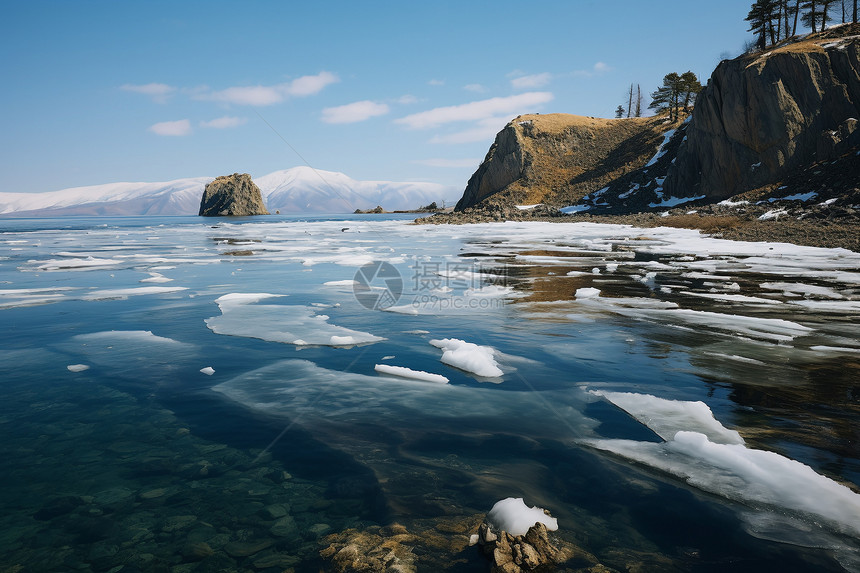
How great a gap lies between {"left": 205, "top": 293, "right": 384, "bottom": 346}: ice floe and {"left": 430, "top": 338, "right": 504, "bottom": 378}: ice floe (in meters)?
1.64

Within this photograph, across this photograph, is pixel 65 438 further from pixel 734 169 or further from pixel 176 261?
pixel 734 169

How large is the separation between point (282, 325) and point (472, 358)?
4.43 meters

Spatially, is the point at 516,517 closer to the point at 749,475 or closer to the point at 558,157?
the point at 749,475

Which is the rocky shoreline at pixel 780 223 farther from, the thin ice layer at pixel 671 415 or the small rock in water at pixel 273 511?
the small rock in water at pixel 273 511

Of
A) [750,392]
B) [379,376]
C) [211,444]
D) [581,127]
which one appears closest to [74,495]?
[211,444]

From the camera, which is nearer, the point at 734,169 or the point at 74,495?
the point at 74,495

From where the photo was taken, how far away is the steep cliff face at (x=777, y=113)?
42250 millimetres

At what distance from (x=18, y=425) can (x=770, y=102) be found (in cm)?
5926

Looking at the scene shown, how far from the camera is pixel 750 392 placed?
595cm

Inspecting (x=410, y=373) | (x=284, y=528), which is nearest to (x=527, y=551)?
(x=284, y=528)

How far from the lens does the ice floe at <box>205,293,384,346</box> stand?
8711mm

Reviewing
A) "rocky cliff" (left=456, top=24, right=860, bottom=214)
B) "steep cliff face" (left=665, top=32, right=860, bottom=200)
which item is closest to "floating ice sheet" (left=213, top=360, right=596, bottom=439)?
"rocky cliff" (left=456, top=24, right=860, bottom=214)

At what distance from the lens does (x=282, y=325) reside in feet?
32.0

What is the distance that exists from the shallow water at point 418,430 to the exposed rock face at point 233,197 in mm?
170756
